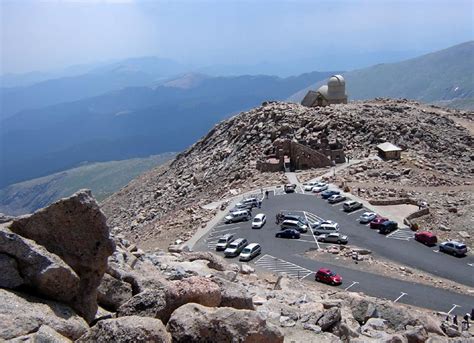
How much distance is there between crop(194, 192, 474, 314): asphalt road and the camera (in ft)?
105

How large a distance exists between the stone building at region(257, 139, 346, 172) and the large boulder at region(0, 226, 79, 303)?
55.2 m

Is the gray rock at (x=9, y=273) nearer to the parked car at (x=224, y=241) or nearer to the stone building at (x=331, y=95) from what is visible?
the parked car at (x=224, y=241)

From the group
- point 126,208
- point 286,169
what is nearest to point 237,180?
point 286,169

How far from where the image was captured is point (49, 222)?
567 inches

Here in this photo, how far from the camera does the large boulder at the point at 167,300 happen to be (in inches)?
500

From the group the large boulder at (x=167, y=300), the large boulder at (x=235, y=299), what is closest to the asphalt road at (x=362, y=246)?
the large boulder at (x=235, y=299)

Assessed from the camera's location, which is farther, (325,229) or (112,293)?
(325,229)

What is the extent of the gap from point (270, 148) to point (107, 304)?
57.7 m

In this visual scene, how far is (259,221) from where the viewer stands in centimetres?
4825

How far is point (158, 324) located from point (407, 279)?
2688cm

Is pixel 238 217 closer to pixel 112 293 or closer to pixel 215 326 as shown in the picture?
pixel 112 293

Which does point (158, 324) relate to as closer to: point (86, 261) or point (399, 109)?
point (86, 261)

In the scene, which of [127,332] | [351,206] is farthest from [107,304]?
[351,206]

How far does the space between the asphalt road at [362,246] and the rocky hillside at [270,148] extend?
29.8 ft
